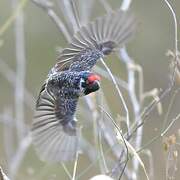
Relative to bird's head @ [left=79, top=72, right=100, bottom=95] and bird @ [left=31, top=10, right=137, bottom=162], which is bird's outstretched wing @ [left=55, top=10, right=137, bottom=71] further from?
bird's head @ [left=79, top=72, right=100, bottom=95]

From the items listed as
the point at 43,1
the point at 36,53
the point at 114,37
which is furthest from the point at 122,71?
the point at 114,37

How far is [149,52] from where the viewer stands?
22.6 feet

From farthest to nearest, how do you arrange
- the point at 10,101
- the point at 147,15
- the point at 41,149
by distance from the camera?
1. the point at 147,15
2. the point at 10,101
3. the point at 41,149

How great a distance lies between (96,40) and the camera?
2.88 metres

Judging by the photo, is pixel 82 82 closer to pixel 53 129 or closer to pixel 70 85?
pixel 70 85

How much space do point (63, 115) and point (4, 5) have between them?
13.8 ft

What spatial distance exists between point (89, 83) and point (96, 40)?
13.7 inches

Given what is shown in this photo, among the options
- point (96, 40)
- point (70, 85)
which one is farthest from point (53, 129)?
point (96, 40)

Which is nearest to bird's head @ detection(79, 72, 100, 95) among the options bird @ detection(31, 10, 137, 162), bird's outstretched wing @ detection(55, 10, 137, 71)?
bird @ detection(31, 10, 137, 162)

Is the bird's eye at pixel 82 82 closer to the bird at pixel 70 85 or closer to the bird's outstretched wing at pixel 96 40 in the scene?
the bird at pixel 70 85

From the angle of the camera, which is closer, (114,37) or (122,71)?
(114,37)

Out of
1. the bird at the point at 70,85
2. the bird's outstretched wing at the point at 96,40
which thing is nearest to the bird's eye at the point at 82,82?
the bird at the point at 70,85

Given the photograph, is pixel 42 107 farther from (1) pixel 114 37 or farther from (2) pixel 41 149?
(1) pixel 114 37

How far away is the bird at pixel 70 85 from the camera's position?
2637mm
